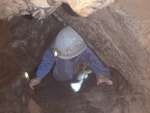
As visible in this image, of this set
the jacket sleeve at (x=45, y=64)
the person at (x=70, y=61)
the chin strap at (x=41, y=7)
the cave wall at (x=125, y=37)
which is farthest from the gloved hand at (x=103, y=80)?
the chin strap at (x=41, y=7)

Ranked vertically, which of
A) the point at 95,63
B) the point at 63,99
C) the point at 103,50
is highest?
the point at 103,50

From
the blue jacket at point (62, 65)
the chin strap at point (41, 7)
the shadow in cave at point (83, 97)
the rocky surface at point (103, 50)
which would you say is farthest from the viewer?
the blue jacket at point (62, 65)

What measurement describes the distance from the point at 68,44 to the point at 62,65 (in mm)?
151

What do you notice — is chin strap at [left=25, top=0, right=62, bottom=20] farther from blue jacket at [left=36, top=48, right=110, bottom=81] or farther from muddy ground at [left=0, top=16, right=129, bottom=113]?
blue jacket at [left=36, top=48, right=110, bottom=81]

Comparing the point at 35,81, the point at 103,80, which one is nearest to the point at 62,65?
the point at 35,81

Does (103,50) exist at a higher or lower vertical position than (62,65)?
higher

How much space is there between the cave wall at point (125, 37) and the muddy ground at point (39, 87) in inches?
5.4

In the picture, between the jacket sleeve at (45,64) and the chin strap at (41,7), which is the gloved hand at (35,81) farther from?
the chin strap at (41,7)

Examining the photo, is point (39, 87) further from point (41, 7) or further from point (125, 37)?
point (41, 7)

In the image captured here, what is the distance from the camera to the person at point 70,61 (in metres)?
1.92

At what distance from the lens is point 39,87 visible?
1995 millimetres

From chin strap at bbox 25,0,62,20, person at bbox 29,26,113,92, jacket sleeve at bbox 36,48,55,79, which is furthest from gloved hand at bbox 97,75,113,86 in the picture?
chin strap at bbox 25,0,62,20

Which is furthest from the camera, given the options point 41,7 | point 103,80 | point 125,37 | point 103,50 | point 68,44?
point 68,44

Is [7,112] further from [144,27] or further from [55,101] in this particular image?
[144,27]
